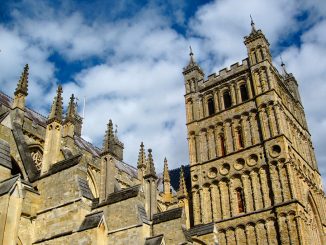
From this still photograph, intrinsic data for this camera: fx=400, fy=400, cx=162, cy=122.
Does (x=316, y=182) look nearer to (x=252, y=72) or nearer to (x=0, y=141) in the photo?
(x=252, y=72)

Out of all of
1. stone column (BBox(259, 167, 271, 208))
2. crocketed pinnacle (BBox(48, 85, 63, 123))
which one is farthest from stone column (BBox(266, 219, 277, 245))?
crocketed pinnacle (BBox(48, 85, 63, 123))

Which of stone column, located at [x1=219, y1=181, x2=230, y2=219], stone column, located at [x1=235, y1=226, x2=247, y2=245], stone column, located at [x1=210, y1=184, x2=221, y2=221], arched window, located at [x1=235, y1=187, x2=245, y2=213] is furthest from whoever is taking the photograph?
stone column, located at [x1=210, y1=184, x2=221, y2=221]

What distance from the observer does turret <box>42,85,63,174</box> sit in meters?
14.1

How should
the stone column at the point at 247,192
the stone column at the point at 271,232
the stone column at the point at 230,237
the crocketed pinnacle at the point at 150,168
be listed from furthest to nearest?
the stone column at the point at 247,192 → the stone column at the point at 230,237 → the stone column at the point at 271,232 → the crocketed pinnacle at the point at 150,168

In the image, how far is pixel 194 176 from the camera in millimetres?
28203

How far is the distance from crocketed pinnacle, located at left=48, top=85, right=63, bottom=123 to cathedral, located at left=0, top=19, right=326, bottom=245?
1.6 inches

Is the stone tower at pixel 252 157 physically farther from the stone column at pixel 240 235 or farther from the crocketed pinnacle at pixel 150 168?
the crocketed pinnacle at pixel 150 168

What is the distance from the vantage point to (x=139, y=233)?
45.5ft

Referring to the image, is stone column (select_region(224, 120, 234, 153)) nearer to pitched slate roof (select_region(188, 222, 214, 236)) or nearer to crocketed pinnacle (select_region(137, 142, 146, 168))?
crocketed pinnacle (select_region(137, 142, 146, 168))

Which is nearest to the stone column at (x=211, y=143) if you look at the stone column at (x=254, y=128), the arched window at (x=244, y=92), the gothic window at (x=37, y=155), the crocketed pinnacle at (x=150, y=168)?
the stone column at (x=254, y=128)

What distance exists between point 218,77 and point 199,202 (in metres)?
10.1

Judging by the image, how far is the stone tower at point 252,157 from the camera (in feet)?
77.8

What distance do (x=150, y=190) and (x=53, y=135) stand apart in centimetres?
532

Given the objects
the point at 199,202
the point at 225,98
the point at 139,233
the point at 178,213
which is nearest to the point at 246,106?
the point at 225,98
